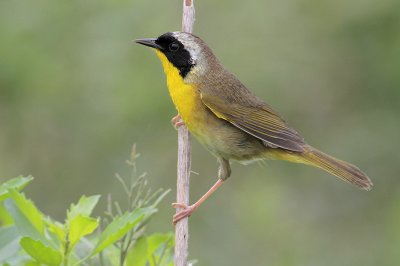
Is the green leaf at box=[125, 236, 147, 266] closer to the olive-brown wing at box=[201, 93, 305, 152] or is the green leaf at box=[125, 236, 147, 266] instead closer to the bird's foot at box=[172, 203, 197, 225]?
the bird's foot at box=[172, 203, 197, 225]

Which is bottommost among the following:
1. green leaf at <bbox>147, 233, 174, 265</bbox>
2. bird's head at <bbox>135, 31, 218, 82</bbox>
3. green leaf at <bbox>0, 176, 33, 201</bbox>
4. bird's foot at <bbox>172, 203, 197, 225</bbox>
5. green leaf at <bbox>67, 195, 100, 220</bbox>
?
bird's foot at <bbox>172, 203, 197, 225</bbox>

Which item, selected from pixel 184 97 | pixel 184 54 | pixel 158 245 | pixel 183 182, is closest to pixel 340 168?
pixel 184 97

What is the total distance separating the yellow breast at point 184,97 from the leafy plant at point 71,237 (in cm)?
133

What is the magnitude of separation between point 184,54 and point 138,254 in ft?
5.60

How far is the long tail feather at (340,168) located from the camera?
4074 millimetres

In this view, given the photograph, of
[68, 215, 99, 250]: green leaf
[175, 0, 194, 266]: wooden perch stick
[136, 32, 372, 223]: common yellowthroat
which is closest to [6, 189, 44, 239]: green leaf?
[68, 215, 99, 250]: green leaf

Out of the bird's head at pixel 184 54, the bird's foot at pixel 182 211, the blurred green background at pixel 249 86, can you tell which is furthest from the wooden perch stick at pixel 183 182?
the blurred green background at pixel 249 86

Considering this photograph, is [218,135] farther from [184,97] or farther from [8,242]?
[8,242]

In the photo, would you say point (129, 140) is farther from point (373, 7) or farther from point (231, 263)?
point (373, 7)

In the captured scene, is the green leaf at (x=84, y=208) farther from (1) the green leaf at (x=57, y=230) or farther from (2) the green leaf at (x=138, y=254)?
(2) the green leaf at (x=138, y=254)

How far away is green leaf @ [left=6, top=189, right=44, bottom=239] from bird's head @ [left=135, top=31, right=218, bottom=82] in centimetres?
177

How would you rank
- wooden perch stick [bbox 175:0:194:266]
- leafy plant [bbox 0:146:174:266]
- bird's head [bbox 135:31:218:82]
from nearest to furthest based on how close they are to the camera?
leafy plant [bbox 0:146:174:266] → wooden perch stick [bbox 175:0:194:266] → bird's head [bbox 135:31:218:82]

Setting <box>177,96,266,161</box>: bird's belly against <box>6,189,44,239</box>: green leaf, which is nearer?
<box>6,189,44,239</box>: green leaf

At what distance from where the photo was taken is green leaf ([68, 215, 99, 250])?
2.43 metres
